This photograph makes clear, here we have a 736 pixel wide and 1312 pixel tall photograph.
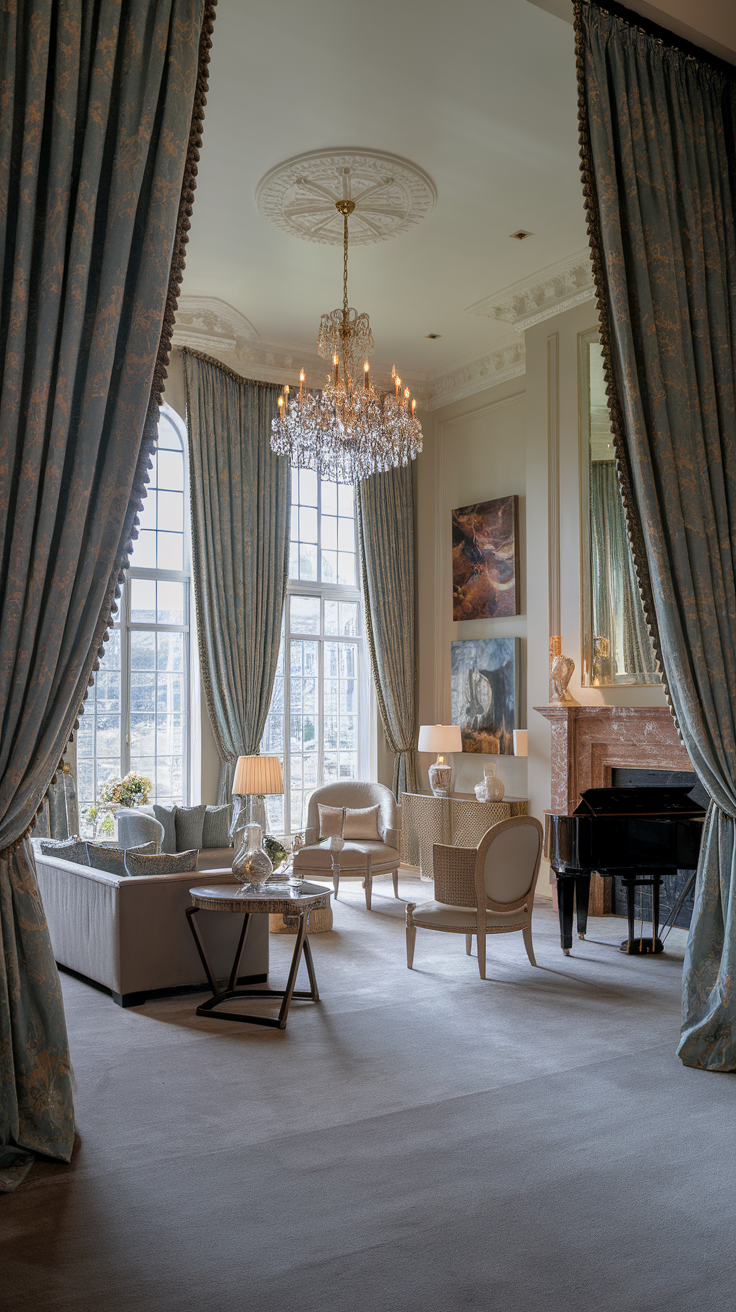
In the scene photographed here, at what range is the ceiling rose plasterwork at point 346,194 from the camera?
6.73 meters

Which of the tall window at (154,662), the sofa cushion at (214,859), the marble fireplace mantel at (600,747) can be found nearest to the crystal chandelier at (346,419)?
the marble fireplace mantel at (600,747)

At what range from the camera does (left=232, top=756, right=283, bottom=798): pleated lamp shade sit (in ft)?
25.6

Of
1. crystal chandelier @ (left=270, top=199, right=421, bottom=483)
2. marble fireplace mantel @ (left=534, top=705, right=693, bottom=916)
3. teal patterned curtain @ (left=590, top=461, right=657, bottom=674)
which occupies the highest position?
crystal chandelier @ (left=270, top=199, right=421, bottom=483)

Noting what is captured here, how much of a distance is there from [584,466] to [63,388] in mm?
5657

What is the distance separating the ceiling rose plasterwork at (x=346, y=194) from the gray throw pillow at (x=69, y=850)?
182 inches

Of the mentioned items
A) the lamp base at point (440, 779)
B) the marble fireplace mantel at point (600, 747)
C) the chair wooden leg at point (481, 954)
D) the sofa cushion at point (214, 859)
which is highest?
the marble fireplace mantel at point (600, 747)

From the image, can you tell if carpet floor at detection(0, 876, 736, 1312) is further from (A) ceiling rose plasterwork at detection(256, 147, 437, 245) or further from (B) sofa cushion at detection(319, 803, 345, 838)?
(A) ceiling rose plasterwork at detection(256, 147, 437, 245)

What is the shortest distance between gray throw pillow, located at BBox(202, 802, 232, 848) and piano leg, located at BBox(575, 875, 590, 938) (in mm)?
2899

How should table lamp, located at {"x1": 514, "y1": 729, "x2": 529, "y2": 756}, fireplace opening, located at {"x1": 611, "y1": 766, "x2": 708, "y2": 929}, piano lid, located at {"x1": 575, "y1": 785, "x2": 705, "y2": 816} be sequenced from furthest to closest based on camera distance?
table lamp, located at {"x1": 514, "y1": 729, "x2": 529, "y2": 756} < fireplace opening, located at {"x1": 611, "y1": 766, "x2": 708, "y2": 929} < piano lid, located at {"x1": 575, "y1": 785, "x2": 705, "y2": 816}

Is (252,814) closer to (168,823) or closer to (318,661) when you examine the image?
(168,823)

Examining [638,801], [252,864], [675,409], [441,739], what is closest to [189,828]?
[441,739]

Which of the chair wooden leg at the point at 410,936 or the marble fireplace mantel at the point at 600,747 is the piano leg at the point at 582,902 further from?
the chair wooden leg at the point at 410,936

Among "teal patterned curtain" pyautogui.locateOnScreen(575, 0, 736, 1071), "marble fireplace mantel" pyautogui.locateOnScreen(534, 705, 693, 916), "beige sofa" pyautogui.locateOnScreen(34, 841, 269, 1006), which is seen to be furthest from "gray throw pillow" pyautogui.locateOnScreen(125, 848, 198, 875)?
"marble fireplace mantel" pyautogui.locateOnScreen(534, 705, 693, 916)

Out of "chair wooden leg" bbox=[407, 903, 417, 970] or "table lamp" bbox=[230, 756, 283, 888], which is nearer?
"table lamp" bbox=[230, 756, 283, 888]
